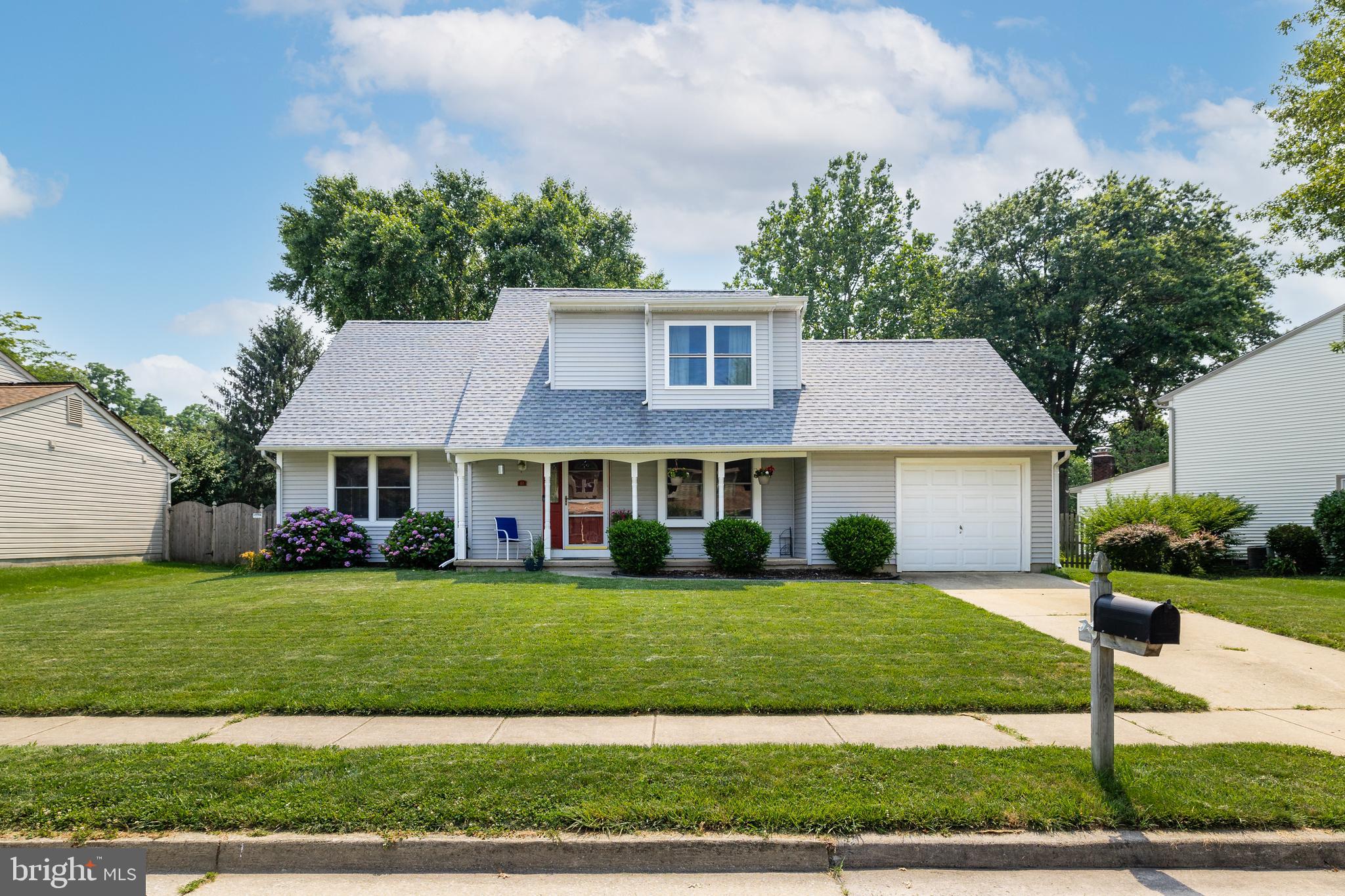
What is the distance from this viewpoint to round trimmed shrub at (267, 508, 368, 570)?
50.6 ft

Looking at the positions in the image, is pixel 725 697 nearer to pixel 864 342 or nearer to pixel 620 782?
pixel 620 782

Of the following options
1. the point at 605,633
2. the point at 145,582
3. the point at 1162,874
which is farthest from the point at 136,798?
the point at 145,582

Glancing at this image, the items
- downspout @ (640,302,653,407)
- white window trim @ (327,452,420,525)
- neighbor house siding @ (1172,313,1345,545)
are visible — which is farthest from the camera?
neighbor house siding @ (1172,313,1345,545)

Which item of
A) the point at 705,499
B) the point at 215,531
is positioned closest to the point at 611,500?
the point at 705,499

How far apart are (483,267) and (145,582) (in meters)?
18.5

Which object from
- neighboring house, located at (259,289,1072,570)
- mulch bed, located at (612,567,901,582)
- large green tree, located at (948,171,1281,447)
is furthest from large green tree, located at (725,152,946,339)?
mulch bed, located at (612,567,901,582)

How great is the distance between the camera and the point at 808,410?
1611 cm

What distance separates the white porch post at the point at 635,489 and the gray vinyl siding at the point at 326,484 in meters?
4.34

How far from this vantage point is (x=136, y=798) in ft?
12.8

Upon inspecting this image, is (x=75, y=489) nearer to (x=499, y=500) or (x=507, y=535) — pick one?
(x=499, y=500)

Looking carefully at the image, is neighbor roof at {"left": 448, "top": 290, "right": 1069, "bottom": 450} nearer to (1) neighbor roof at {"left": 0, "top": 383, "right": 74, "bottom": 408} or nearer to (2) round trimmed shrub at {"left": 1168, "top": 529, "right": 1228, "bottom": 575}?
(2) round trimmed shrub at {"left": 1168, "top": 529, "right": 1228, "bottom": 575}

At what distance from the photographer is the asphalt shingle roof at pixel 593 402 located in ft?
49.8

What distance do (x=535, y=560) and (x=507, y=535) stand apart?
116 cm

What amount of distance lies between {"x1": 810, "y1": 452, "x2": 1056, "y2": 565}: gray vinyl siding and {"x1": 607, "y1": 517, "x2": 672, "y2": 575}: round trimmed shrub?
11.3ft
